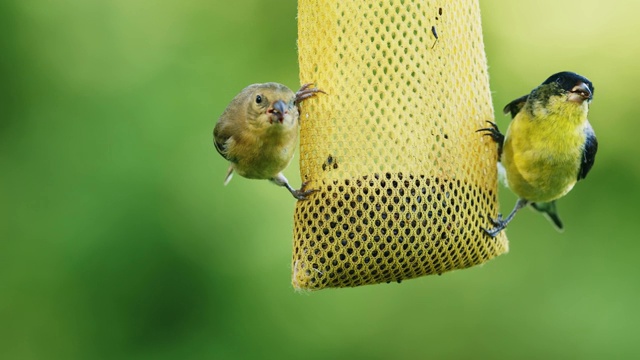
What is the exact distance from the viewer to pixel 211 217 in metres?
7.53

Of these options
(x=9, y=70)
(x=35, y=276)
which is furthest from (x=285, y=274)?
(x=9, y=70)

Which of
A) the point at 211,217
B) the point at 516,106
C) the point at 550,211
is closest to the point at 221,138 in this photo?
the point at 516,106

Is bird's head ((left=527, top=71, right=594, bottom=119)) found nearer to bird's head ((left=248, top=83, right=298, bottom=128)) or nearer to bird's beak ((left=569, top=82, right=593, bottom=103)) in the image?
bird's beak ((left=569, top=82, right=593, bottom=103))

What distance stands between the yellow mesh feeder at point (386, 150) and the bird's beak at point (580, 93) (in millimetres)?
474

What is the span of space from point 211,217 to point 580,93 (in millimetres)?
3713

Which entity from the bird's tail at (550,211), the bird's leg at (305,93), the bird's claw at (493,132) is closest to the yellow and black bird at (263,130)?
the bird's leg at (305,93)

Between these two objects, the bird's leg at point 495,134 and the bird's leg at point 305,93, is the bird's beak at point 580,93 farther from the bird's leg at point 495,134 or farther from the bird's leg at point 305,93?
the bird's leg at point 305,93

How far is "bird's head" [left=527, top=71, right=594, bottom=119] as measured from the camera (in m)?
4.48

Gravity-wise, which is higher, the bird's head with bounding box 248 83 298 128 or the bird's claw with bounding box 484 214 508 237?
the bird's head with bounding box 248 83 298 128

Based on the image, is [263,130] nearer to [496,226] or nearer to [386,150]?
[386,150]

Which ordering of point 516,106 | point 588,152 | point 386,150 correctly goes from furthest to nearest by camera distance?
point 516,106, point 588,152, point 386,150

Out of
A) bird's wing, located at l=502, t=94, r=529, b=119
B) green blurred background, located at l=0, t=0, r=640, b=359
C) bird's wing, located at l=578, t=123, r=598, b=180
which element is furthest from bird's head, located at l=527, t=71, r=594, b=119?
green blurred background, located at l=0, t=0, r=640, b=359

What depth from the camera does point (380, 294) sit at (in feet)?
26.1

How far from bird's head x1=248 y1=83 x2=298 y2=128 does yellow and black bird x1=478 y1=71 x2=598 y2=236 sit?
35.5 inches
